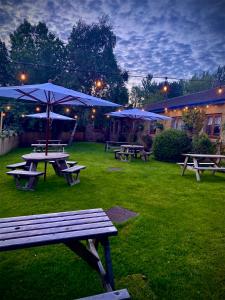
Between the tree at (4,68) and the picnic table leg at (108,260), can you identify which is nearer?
the picnic table leg at (108,260)

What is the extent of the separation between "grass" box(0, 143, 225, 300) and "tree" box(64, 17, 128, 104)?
1744cm

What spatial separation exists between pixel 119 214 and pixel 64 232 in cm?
256

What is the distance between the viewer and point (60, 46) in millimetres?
22250

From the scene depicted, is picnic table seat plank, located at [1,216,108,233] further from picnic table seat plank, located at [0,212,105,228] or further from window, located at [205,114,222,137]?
window, located at [205,114,222,137]

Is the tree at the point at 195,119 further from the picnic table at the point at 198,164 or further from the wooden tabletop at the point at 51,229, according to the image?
the wooden tabletop at the point at 51,229

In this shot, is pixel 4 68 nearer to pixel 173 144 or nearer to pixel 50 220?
pixel 173 144

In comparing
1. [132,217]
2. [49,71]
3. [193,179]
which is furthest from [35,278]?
[49,71]

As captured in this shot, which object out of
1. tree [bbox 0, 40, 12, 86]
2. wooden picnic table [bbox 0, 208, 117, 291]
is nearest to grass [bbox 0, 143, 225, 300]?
wooden picnic table [bbox 0, 208, 117, 291]

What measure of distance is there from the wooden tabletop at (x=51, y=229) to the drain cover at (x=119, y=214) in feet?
5.98

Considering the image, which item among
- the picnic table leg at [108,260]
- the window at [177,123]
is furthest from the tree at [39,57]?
the picnic table leg at [108,260]

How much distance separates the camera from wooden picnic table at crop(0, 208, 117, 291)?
6.43 ft

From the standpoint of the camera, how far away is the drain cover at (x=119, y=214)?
4.28m

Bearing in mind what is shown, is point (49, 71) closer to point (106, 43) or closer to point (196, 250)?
point (106, 43)

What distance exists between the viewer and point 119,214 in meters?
4.53
